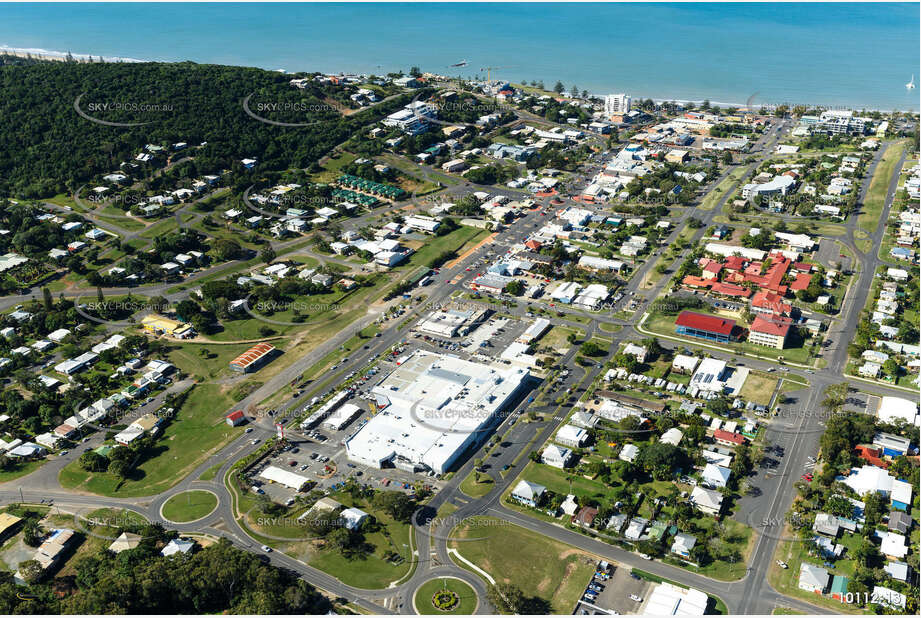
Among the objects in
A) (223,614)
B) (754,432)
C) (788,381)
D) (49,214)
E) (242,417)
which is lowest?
(223,614)

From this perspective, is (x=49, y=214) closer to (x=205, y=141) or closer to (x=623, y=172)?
(x=205, y=141)

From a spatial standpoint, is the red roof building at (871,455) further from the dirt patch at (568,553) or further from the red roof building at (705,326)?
the dirt patch at (568,553)

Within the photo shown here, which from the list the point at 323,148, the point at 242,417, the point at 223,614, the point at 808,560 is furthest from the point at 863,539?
the point at 323,148

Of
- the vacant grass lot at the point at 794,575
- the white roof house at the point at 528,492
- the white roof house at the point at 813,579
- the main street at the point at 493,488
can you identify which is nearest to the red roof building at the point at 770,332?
the main street at the point at 493,488

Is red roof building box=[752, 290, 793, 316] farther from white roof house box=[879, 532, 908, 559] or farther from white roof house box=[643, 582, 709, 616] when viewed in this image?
white roof house box=[643, 582, 709, 616]

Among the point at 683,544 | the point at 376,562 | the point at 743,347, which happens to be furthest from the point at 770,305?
the point at 376,562

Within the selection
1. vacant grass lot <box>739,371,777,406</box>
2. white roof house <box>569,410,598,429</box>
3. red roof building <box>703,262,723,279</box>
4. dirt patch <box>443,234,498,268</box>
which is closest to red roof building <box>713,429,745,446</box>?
vacant grass lot <box>739,371,777,406</box>

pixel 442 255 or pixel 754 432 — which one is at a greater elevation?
pixel 442 255

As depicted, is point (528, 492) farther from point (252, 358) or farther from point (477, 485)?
point (252, 358)
